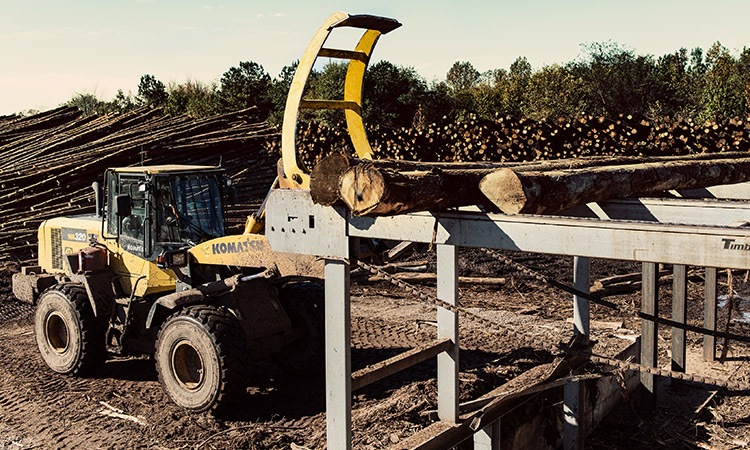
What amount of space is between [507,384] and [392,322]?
4329mm

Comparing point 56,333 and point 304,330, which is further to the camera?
point 56,333

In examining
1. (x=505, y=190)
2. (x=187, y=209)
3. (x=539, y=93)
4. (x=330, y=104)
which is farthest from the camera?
(x=539, y=93)

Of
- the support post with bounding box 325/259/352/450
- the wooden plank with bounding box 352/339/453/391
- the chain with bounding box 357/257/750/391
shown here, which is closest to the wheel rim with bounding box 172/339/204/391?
the chain with bounding box 357/257/750/391

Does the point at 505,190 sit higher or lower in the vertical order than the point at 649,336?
higher

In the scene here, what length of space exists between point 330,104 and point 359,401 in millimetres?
3562

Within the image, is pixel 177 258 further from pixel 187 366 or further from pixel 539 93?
pixel 539 93

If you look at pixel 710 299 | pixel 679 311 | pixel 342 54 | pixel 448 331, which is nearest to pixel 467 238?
pixel 448 331

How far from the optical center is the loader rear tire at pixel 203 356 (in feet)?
23.2

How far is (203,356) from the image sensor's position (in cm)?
724

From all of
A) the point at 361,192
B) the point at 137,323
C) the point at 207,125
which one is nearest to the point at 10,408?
the point at 137,323

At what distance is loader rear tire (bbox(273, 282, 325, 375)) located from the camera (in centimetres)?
831

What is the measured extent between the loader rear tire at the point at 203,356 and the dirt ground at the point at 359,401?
0.24m

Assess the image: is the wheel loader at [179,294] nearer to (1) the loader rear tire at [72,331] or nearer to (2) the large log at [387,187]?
(1) the loader rear tire at [72,331]

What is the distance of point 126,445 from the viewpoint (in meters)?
6.87
